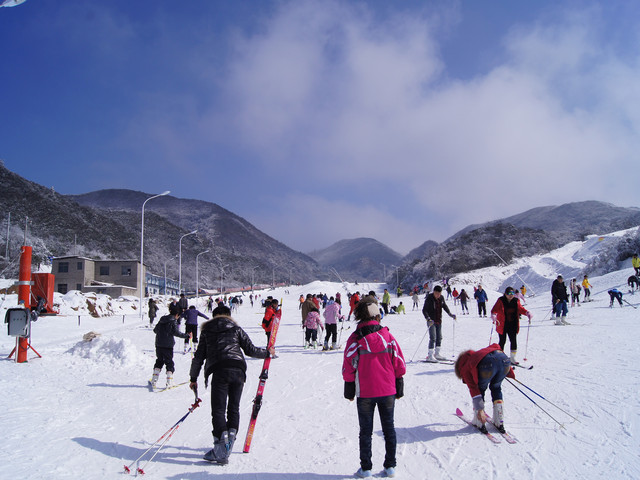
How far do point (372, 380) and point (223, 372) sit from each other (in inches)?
71.8

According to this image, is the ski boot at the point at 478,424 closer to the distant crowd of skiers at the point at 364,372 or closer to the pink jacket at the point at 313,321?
the distant crowd of skiers at the point at 364,372

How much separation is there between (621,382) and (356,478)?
573cm

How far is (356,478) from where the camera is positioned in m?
4.21

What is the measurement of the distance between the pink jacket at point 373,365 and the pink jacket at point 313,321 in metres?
8.82

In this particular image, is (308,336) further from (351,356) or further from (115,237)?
(115,237)

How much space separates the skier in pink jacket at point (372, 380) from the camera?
13.3 feet

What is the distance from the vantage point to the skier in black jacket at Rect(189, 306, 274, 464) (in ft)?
15.3

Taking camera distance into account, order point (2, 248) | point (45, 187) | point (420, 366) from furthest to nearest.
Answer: point (45, 187), point (2, 248), point (420, 366)

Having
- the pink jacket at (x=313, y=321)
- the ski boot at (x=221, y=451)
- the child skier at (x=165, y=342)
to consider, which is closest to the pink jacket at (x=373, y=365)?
the ski boot at (x=221, y=451)

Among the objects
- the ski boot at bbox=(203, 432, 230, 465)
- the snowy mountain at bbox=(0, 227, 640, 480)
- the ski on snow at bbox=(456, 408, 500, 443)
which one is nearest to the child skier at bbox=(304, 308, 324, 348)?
the snowy mountain at bbox=(0, 227, 640, 480)

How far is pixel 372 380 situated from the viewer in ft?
13.3

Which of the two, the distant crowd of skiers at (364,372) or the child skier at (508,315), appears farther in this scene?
the child skier at (508,315)

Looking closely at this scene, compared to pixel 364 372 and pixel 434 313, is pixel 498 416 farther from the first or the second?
pixel 434 313

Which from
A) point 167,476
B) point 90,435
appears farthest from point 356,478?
point 90,435
